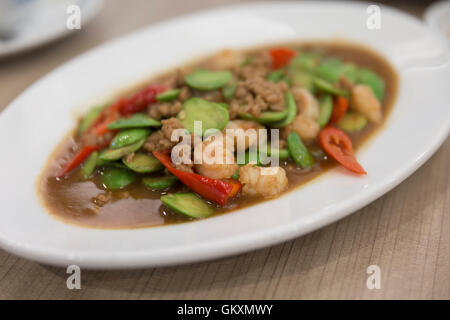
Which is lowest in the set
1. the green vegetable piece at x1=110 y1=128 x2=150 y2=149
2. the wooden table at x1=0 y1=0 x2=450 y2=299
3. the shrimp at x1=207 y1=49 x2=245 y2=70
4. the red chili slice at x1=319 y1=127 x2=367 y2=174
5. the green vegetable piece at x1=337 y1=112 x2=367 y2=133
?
the wooden table at x1=0 y1=0 x2=450 y2=299

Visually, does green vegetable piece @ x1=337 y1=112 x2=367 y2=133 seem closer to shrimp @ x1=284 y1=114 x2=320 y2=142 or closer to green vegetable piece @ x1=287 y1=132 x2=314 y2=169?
shrimp @ x1=284 y1=114 x2=320 y2=142

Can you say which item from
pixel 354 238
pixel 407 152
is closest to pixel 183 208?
pixel 354 238

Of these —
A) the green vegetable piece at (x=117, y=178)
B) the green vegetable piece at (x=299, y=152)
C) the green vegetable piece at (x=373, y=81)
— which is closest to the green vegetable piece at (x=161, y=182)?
the green vegetable piece at (x=117, y=178)

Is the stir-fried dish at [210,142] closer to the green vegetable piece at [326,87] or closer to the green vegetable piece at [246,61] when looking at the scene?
the green vegetable piece at [326,87]

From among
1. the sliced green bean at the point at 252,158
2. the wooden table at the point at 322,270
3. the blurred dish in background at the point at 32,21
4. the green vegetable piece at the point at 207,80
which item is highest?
the blurred dish in background at the point at 32,21

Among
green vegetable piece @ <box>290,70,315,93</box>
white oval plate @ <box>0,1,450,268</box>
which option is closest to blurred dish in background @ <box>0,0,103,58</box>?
white oval plate @ <box>0,1,450,268</box>

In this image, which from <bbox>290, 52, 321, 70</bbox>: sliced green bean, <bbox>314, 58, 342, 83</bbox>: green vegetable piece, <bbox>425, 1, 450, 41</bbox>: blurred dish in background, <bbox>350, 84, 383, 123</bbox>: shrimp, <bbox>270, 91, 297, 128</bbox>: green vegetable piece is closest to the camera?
<bbox>270, 91, 297, 128</bbox>: green vegetable piece
